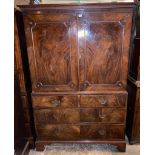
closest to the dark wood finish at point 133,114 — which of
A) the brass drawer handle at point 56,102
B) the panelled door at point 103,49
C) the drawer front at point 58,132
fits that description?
the panelled door at point 103,49

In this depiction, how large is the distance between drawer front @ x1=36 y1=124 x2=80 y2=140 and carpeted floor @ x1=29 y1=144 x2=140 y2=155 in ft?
0.57

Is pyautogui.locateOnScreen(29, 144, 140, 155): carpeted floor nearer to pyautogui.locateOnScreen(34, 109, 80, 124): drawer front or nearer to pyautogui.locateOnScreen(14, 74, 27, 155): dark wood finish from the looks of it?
pyautogui.locateOnScreen(14, 74, 27, 155): dark wood finish

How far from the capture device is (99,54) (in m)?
1.64

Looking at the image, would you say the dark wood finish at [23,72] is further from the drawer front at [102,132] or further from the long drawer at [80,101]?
the drawer front at [102,132]

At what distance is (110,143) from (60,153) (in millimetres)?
604

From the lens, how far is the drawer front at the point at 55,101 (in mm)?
1759

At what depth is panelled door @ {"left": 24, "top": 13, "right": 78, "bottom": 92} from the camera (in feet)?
5.15

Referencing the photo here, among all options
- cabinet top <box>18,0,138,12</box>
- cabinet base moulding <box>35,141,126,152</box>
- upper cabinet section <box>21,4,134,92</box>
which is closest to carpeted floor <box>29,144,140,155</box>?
cabinet base moulding <box>35,141,126,152</box>

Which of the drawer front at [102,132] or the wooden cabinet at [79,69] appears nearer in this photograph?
the wooden cabinet at [79,69]

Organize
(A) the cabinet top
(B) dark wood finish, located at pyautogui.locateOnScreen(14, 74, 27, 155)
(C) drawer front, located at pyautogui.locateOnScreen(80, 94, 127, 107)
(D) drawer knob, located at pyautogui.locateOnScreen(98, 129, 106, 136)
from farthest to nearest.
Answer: (D) drawer knob, located at pyautogui.locateOnScreen(98, 129, 106, 136) < (C) drawer front, located at pyautogui.locateOnScreen(80, 94, 127, 107) < (B) dark wood finish, located at pyautogui.locateOnScreen(14, 74, 27, 155) < (A) the cabinet top

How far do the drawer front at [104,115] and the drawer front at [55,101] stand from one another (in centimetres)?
16
